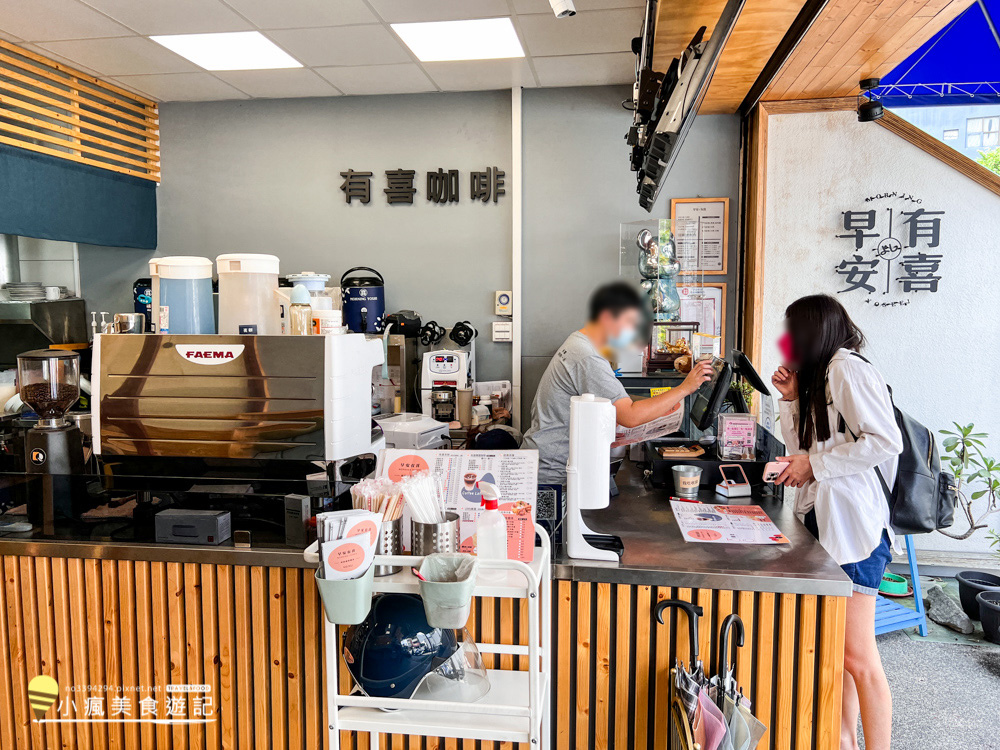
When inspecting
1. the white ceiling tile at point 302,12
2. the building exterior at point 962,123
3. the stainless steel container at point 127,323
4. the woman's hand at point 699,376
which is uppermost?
the white ceiling tile at point 302,12

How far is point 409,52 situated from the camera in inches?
156

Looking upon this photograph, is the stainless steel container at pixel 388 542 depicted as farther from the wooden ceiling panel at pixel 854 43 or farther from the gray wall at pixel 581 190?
the gray wall at pixel 581 190

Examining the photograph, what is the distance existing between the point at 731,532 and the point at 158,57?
3937mm

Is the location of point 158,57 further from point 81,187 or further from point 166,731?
point 166,731

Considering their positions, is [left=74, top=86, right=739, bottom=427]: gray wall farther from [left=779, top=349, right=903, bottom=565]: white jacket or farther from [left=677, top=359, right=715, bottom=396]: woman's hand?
[left=779, top=349, right=903, bottom=565]: white jacket

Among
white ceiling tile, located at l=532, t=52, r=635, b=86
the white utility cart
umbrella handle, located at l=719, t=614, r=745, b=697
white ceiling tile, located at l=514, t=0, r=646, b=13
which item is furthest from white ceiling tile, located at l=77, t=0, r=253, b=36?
umbrella handle, located at l=719, t=614, r=745, b=697

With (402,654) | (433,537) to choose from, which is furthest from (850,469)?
(402,654)

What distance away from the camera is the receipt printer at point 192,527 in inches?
80.1

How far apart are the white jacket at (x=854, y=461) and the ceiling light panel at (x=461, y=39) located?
7.97 ft

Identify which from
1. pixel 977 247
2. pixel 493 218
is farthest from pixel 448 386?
pixel 977 247

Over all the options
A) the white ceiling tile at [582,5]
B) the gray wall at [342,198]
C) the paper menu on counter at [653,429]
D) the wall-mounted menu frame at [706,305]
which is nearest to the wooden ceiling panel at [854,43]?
the white ceiling tile at [582,5]

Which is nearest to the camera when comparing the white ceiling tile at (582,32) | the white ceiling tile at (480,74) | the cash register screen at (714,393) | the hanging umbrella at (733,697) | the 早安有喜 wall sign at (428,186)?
the hanging umbrella at (733,697)

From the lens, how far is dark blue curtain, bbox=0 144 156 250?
3.90 m

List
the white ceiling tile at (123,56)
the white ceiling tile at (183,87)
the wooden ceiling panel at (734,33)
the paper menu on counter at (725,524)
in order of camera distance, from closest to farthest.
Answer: the paper menu on counter at (725,524) < the wooden ceiling panel at (734,33) < the white ceiling tile at (123,56) < the white ceiling tile at (183,87)
